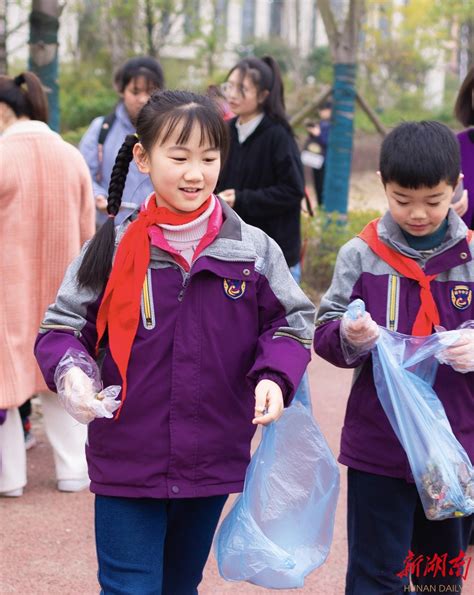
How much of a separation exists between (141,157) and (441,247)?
0.88m

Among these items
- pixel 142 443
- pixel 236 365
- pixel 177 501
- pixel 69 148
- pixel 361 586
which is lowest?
pixel 361 586

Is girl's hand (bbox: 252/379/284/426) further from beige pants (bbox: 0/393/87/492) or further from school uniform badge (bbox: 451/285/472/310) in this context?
beige pants (bbox: 0/393/87/492)

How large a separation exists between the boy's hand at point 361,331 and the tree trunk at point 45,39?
4576 millimetres

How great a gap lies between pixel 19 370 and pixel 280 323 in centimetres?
219

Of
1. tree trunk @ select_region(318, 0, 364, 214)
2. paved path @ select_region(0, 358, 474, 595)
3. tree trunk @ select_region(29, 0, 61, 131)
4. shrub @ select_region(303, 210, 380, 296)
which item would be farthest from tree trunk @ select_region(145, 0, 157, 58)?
paved path @ select_region(0, 358, 474, 595)

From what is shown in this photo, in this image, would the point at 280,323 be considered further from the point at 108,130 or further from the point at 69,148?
the point at 108,130

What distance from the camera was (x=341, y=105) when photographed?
9.12 m

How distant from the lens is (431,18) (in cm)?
2748

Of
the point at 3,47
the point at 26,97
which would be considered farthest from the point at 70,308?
the point at 3,47

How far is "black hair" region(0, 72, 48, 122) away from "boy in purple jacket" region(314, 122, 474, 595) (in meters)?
2.23

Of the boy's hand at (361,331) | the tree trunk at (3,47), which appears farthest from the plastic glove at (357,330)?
the tree trunk at (3,47)

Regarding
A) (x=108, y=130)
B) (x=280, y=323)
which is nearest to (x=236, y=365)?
(x=280, y=323)

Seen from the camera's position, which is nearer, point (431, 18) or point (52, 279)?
point (52, 279)

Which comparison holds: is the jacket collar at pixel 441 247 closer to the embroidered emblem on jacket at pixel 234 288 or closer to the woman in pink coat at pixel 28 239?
the embroidered emblem on jacket at pixel 234 288
